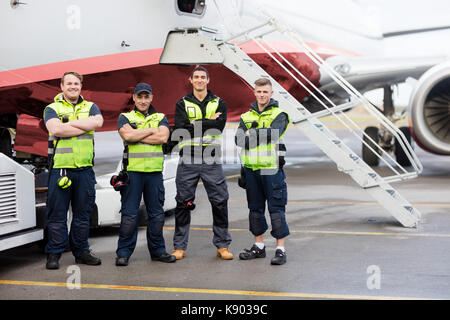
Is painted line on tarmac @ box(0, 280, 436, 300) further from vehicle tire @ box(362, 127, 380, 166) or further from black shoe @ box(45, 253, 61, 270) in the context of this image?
vehicle tire @ box(362, 127, 380, 166)

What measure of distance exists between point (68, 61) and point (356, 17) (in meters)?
11.8

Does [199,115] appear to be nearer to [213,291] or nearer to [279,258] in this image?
[279,258]

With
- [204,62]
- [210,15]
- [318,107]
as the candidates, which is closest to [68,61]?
[204,62]

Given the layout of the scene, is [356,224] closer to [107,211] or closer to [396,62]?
[107,211]

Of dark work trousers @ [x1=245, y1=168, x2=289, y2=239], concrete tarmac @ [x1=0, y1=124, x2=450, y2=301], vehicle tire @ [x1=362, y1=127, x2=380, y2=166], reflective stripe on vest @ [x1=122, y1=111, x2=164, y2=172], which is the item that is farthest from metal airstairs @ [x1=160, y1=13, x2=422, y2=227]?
vehicle tire @ [x1=362, y1=127, x2=380, y2=166]

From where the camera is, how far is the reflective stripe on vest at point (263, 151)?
18.0 ft

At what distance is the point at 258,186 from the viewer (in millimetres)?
5613

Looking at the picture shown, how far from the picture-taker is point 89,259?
543cm

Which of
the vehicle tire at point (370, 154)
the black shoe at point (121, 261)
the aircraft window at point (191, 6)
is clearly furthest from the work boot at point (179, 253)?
the vehicle tire at point (370, 154)

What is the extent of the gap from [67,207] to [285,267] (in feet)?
6.39

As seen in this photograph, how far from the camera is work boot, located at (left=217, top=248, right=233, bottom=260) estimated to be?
18.4ft

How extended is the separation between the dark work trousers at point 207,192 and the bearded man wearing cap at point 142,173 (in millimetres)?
183
